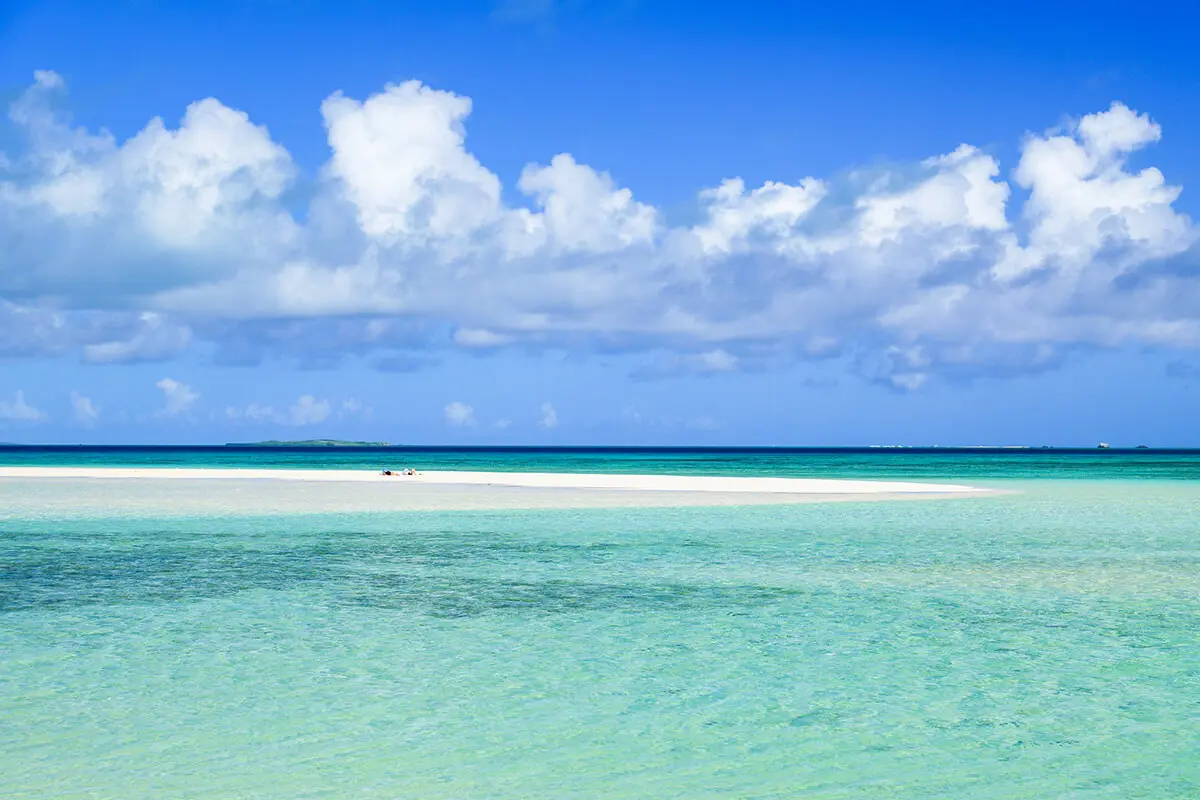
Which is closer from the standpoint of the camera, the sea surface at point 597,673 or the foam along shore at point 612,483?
the sea surface at point 597,673

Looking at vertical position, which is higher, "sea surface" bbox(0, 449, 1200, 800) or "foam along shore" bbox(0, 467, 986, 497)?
"foam along shore" bbox(0, 467, 986, 497)

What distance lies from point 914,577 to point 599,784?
43.3ft

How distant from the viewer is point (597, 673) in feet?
40.0

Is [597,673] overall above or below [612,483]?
below

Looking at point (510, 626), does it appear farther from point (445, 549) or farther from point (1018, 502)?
point (1018, 502)

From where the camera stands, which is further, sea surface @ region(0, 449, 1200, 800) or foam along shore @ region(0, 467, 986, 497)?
foam along shore @ region(0, 467, 986, 497)

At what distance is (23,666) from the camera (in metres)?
12.2

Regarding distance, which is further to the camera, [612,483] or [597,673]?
[612,483]

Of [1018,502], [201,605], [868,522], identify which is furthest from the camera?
[1018,502]

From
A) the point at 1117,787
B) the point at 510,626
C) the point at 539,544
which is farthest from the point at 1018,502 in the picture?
the point at 1117,787

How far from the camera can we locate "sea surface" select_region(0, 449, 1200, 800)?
8711 mm

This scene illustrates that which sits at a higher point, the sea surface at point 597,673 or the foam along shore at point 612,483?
the foam along shore at point 612,483

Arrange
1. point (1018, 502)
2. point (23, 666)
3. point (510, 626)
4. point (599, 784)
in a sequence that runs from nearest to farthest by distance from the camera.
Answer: point (599, 784), point (23, 666), point (510, 626), point (1018, 502)

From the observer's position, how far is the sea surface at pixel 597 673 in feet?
28.6
